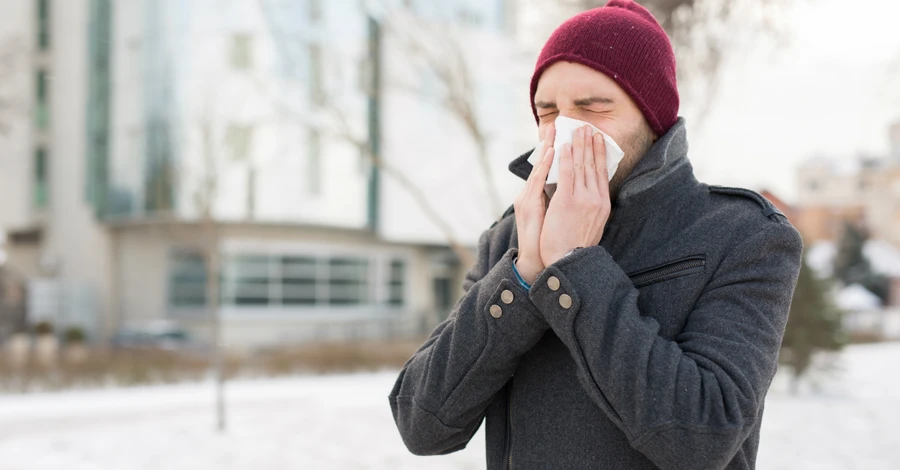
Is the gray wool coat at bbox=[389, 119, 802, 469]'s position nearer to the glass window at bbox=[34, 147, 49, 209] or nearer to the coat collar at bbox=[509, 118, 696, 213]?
the coat collar at bbox=[509, 118, 696, 213]

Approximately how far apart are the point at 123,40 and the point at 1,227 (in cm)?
746

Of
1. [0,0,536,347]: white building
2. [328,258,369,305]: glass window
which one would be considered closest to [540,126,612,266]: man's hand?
[0,0,536,347]: white building

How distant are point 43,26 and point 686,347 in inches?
1144

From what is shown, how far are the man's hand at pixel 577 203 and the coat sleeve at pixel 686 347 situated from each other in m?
0.04

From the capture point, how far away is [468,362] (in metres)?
1.50

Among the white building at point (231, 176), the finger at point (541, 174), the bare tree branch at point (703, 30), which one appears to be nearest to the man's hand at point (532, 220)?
the finger at point (541, 174)

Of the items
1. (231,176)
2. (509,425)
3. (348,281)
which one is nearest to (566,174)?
(509,425)

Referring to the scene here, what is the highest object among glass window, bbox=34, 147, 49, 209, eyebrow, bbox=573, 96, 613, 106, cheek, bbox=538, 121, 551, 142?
glass window, bbox=34, 147, 49, 209

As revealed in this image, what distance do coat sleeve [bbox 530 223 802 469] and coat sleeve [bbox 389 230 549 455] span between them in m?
0.07

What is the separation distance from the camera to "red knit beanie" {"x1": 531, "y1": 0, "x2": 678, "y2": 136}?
1.52 meters

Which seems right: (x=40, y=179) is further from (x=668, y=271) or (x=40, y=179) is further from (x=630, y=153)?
(x=668, y=271)

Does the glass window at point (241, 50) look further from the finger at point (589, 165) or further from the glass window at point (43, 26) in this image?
the finger at point (589, 165)

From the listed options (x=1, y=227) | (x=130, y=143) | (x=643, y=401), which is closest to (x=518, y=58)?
(x=643, y=401)

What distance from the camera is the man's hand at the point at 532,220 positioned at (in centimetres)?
145
